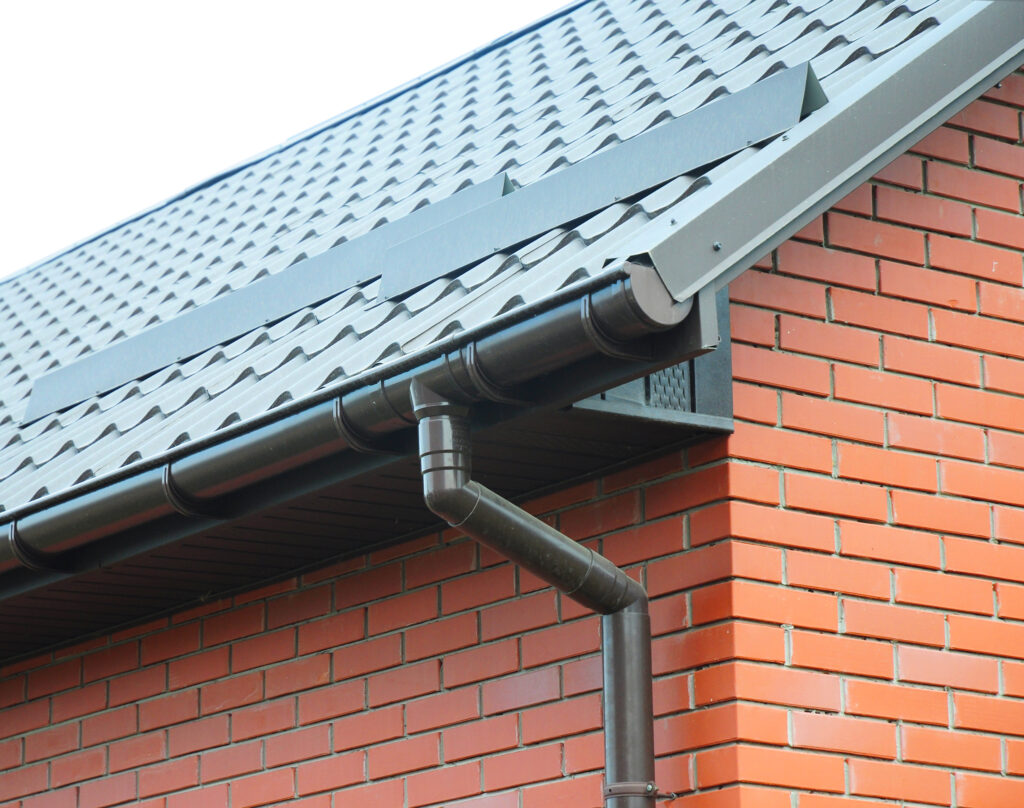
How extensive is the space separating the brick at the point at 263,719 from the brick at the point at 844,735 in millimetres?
1583

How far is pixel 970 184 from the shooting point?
170 inches

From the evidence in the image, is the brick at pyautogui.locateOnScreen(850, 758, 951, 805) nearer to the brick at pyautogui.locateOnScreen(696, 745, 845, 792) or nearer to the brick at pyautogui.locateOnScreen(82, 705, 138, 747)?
the brick at pyautogui.locateOnScreen(696, 745, 845, 792)

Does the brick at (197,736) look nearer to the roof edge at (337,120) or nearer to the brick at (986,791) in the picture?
the brick at (986,791)

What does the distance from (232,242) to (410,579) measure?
293 centimetres

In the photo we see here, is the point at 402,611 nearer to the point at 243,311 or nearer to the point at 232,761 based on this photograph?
the point at 232,761

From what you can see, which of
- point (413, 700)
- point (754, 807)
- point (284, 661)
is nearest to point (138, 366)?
point (284, 661)

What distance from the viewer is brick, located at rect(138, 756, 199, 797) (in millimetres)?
4832

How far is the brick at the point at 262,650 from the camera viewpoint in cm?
469

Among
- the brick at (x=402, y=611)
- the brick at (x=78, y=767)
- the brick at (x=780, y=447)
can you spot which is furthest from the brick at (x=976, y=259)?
the brick at (x=78, y=767)

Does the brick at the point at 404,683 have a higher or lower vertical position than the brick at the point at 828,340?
lower

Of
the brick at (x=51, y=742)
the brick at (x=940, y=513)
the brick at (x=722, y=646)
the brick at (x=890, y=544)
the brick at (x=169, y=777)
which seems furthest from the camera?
the brick at (x=51, y=742)

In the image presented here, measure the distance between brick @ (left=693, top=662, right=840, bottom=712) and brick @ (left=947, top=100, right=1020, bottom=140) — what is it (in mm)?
1560

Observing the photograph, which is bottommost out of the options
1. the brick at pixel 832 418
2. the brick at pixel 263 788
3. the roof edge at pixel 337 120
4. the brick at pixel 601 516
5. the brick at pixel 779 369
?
the brick at pixel 263 788

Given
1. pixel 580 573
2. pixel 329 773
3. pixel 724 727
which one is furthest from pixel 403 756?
pixel 724 727
